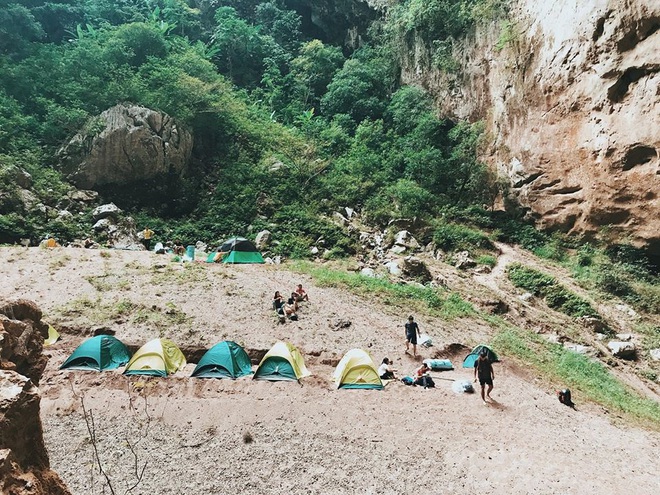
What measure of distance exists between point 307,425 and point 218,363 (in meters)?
3.21

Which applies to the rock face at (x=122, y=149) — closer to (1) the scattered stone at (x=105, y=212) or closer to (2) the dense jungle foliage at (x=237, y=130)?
(2) the dense jungle foliage at (x=237, y=130)

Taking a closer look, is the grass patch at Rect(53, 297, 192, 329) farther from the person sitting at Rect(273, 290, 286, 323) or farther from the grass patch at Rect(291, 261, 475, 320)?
the grass patch at Rect(291, 261, 475, 320)

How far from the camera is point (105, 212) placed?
75.1ft

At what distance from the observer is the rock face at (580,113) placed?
17688 mm

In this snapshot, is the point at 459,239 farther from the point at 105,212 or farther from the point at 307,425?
the point at 105,212

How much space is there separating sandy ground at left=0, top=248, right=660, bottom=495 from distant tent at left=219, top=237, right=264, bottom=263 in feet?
17.2

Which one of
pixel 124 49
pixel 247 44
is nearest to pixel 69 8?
pixel 124 49

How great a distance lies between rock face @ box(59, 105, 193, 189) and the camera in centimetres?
2467

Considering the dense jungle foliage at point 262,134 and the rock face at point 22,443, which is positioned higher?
the dense jungle foliage at point 262,134

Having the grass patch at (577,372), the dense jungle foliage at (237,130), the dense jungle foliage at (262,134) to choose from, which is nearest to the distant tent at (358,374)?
the grass patch at (577,372)

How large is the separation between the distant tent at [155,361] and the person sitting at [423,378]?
628 centimetres

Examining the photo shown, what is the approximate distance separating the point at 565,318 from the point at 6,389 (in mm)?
19058

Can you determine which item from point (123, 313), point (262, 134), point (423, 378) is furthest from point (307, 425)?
point (262, 134)

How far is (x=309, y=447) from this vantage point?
8461mm
